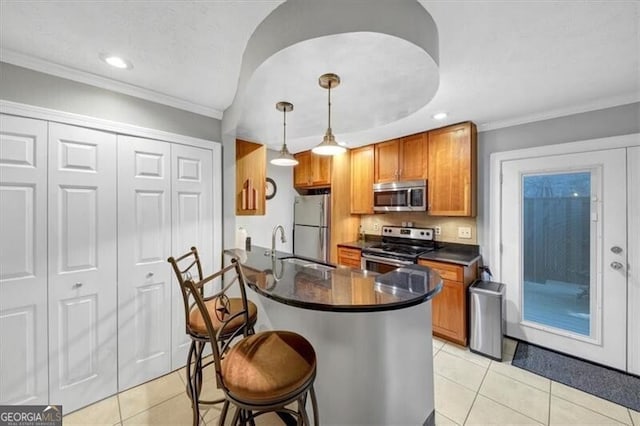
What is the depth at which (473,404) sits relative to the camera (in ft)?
6.28

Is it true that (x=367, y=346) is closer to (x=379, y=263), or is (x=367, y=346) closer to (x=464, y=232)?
(x=379, y=263)

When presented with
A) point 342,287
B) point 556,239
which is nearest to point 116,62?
point 342,287

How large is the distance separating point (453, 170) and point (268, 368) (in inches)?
112

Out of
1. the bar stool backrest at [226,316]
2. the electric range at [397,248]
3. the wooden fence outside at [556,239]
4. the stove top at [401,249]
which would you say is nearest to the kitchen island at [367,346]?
the bar stool backrest at [226,316]

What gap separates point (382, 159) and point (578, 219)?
216cm

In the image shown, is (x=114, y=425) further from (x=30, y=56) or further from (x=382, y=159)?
(x=382, y=159)

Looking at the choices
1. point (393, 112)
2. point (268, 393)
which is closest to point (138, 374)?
point (268, 393)

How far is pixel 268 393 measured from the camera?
101cm

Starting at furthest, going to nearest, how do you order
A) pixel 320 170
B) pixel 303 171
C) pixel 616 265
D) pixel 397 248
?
pixel 303 171, pixel 320 170, pixel 397 248, pixel 616 265

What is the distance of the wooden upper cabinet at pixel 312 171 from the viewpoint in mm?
3957

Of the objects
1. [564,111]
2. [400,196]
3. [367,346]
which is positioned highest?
[564,111]

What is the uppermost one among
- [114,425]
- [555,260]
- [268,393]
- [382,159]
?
[382,159]

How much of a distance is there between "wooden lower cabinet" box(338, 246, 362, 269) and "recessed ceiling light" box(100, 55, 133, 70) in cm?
296

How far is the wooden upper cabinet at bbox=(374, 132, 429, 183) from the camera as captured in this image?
3.25 m
